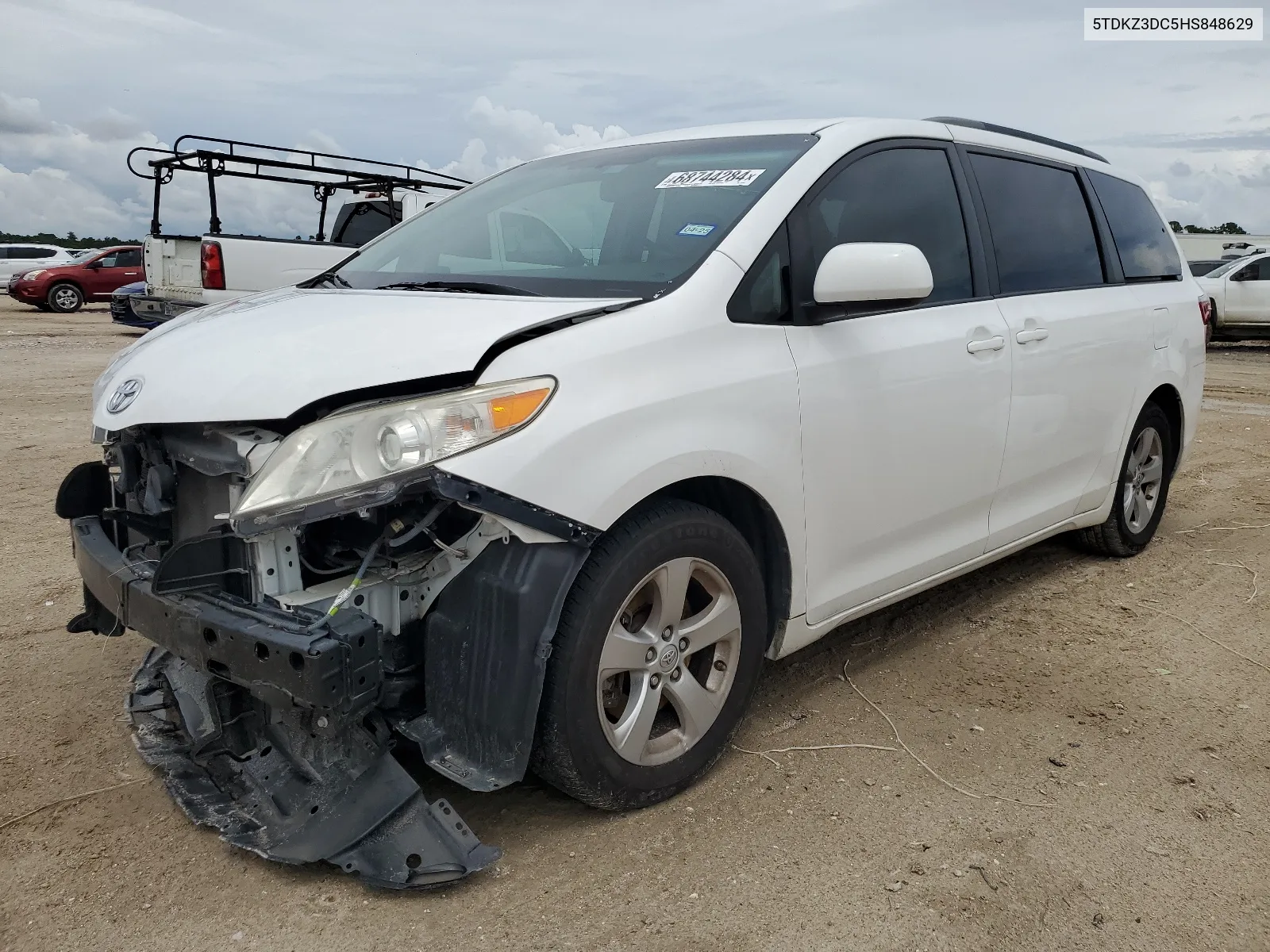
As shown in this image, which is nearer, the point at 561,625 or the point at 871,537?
the point at 561,625

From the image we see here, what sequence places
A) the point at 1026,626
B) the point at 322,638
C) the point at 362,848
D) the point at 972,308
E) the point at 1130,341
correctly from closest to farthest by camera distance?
the point at 322,638
the point at 362,848
the point at 972,308
the point at 1026,626
the point at 1130,341

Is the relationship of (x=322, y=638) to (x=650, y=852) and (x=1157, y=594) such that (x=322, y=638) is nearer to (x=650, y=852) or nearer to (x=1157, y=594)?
(x=650, y=852)

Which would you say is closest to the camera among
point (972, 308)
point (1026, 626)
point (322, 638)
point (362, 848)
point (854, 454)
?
point (322, 638)

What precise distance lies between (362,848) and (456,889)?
0.23 meters

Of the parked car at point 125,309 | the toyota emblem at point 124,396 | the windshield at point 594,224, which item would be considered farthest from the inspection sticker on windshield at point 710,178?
the parked car at point 125,309

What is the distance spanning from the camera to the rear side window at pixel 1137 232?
14.9 feet

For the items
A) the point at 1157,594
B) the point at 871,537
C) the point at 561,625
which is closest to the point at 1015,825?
the point at 871,537

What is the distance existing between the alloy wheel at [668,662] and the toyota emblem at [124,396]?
1332 millimetres

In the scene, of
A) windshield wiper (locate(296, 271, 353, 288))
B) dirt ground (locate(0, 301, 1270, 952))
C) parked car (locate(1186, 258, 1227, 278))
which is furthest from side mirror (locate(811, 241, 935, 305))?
parked car (locate(1186, 258, 1227, 278))

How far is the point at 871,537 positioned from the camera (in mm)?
3172

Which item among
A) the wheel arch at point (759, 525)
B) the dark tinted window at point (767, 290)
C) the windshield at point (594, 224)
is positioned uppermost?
the windshield at point (594, 224)

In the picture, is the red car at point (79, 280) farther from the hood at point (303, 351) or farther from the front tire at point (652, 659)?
Result: the front tire at point (652, 659)

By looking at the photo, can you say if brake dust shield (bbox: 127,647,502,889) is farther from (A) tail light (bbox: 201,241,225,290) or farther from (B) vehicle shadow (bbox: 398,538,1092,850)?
(A) tail light (bbox: 201,241,225,290)

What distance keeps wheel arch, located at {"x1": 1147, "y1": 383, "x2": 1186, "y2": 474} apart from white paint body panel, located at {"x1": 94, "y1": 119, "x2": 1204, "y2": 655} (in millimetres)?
697
